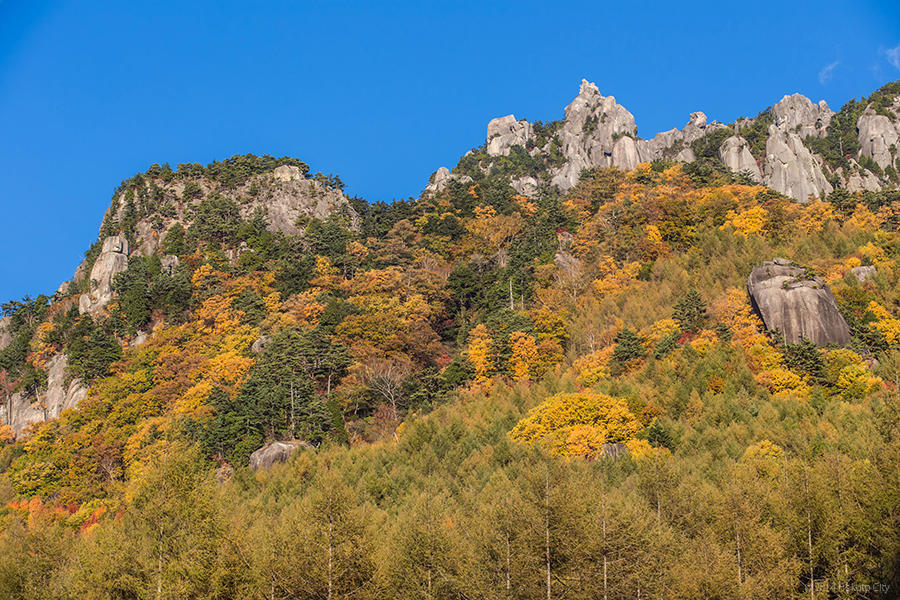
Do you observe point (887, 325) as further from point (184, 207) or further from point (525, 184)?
point (184, 207)

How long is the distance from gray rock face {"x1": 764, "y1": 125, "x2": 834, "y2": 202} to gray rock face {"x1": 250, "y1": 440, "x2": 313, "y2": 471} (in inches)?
2374

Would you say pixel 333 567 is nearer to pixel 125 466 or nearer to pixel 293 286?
pixel 125 466

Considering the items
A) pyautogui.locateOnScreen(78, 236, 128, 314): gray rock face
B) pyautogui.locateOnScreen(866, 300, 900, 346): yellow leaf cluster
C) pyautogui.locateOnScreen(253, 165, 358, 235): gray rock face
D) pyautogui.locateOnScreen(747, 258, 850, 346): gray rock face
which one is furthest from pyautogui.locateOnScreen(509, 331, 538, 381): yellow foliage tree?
pyautogui.locateOnScreen(78, 236, 128, 314): gray rock face

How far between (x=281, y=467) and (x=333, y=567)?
20.0 m

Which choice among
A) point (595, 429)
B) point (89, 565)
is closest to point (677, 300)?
point (595, 429)

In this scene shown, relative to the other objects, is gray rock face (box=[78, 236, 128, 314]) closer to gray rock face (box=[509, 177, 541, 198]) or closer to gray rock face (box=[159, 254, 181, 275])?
gray rock face (box=[159, 254, 181, 275])

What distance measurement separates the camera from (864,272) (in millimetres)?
39844

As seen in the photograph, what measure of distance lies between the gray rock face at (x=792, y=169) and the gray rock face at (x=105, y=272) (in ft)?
218

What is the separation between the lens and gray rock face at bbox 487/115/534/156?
10506cm

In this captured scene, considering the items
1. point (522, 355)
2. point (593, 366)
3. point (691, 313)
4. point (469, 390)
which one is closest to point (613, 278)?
point (691, 313)

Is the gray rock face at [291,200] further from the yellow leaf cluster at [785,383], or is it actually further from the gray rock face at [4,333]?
the yellow leaf cluster at [785,383]

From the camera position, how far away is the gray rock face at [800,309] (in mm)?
35938

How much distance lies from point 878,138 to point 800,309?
62.0 meters

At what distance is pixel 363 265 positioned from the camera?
60188 mm
